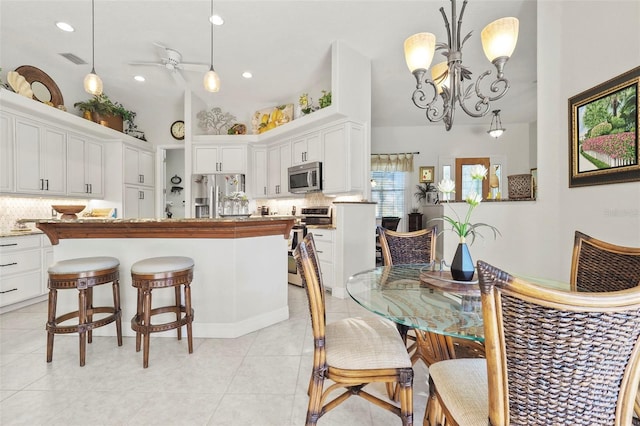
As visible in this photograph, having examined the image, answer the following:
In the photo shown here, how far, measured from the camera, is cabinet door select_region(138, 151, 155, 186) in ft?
17.3

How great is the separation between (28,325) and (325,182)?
3.68m

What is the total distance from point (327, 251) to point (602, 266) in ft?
9.00

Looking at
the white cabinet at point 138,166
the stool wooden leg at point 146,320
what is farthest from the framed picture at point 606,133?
the white cabinet at point 138,166

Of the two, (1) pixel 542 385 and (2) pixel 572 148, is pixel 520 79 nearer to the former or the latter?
(2) pixel 572 148

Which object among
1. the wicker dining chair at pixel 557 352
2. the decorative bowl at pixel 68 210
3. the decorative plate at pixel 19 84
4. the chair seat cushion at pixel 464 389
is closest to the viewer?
the wicker dining chair at pixel 557 352

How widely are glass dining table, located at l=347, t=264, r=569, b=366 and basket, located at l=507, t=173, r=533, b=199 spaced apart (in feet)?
5.44

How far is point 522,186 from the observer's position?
9.71 ft

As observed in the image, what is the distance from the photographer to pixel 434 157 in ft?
21.7

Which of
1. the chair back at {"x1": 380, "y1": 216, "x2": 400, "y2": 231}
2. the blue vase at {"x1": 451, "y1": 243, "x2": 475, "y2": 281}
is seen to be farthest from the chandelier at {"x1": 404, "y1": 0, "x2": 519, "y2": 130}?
the chair back at {"x1": 380, "y1": 216, "x2": 400, "y2": 231}

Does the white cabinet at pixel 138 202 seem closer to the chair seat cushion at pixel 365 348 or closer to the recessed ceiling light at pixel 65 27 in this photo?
the recessed ceiling light at pixel 65 27

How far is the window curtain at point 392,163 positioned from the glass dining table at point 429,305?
16.3 ft

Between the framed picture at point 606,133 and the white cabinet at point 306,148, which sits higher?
the white cabinet at point 306,148

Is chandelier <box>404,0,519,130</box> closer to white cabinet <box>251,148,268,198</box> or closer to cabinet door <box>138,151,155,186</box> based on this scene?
white cabinet <box>251,148,268,198</box>

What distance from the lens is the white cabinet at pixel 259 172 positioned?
17.6ft
